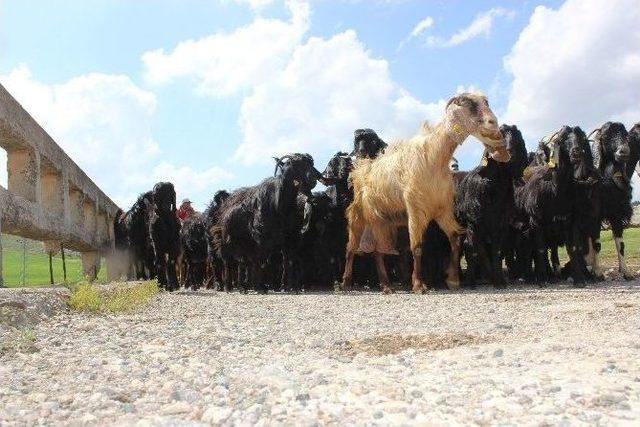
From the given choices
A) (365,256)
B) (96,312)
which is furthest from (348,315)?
(365,256)

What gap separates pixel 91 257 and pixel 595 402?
16116 millimetres

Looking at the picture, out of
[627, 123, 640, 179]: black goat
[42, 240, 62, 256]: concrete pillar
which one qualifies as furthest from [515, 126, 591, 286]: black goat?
[42, 240, 62, 256]: concrete pillar

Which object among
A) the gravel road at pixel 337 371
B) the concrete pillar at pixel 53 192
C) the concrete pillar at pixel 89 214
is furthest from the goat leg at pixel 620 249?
the concrete pillar at pixel 89 214

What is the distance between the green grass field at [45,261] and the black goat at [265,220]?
8.62ft

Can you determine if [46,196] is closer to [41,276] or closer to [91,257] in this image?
[91,257]

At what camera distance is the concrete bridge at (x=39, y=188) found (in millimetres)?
8188

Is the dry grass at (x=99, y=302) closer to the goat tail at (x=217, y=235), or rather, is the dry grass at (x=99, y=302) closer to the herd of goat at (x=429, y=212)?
the herd of goat at (x=429, y=212)

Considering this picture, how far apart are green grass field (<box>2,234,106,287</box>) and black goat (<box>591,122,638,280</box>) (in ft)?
35.5

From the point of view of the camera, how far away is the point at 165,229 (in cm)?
1315

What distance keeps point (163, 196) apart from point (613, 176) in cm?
778

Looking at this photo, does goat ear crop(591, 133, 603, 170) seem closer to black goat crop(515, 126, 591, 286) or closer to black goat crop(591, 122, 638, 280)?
black goat crop(591, 122, 638, 280)

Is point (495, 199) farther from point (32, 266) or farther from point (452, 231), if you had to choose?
point (32, 266)

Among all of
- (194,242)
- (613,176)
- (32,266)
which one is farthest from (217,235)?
(32,266)

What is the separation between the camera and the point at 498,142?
368 inches
